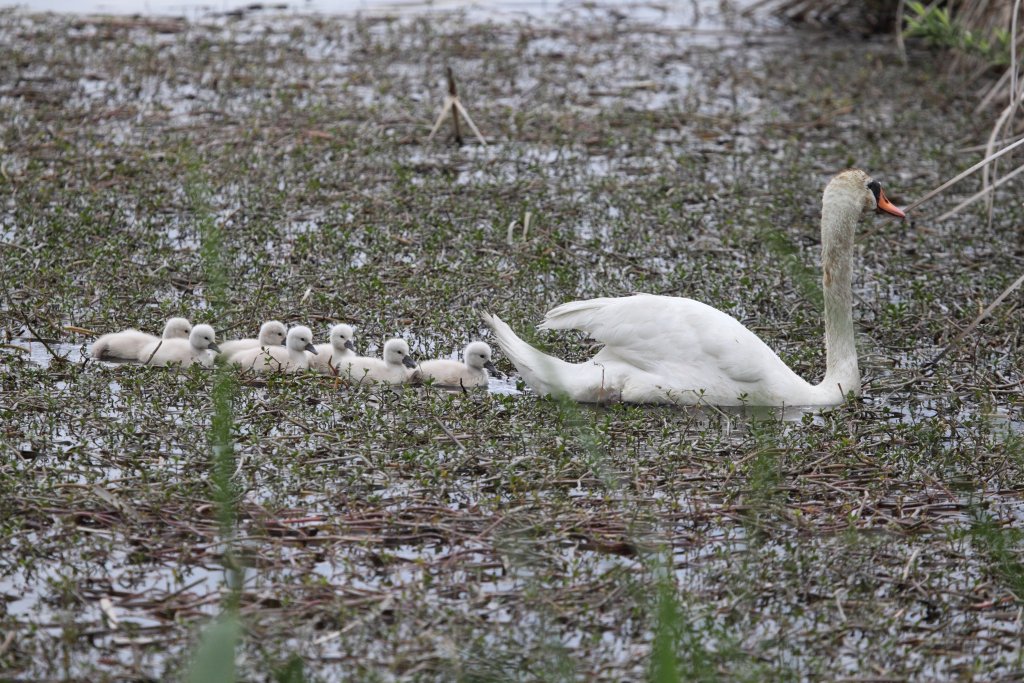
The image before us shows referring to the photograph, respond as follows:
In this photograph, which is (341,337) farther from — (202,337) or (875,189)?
(875,189)

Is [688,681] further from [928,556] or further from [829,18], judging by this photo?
[829,18]

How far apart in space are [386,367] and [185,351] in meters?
1.15

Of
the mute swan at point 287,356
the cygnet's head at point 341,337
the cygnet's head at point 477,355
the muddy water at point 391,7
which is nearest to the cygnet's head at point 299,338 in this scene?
the mute swan at point 287,356

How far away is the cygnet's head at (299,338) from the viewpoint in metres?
7.99

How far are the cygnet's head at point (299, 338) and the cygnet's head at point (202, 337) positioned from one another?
1.43ft

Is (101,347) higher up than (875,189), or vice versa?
(875,189)

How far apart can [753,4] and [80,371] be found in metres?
14.5

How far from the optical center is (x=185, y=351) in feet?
26.4

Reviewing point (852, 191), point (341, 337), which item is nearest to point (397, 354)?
point (341, 337)

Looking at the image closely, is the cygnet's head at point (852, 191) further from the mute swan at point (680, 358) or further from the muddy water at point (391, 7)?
the muddy water at point (391, 7)

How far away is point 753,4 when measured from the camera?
798 inches

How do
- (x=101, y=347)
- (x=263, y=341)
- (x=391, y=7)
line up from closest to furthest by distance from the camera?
1. (x=101, y=347)
2. (x=263, y=341)
3. (x=391, y=7)

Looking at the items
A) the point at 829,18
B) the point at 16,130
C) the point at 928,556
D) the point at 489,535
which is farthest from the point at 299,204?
the point at 829,18

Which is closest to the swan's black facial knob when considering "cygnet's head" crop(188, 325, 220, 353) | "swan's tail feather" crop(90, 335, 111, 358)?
"cygnet's head" crop(188, 325, 220, 353)
